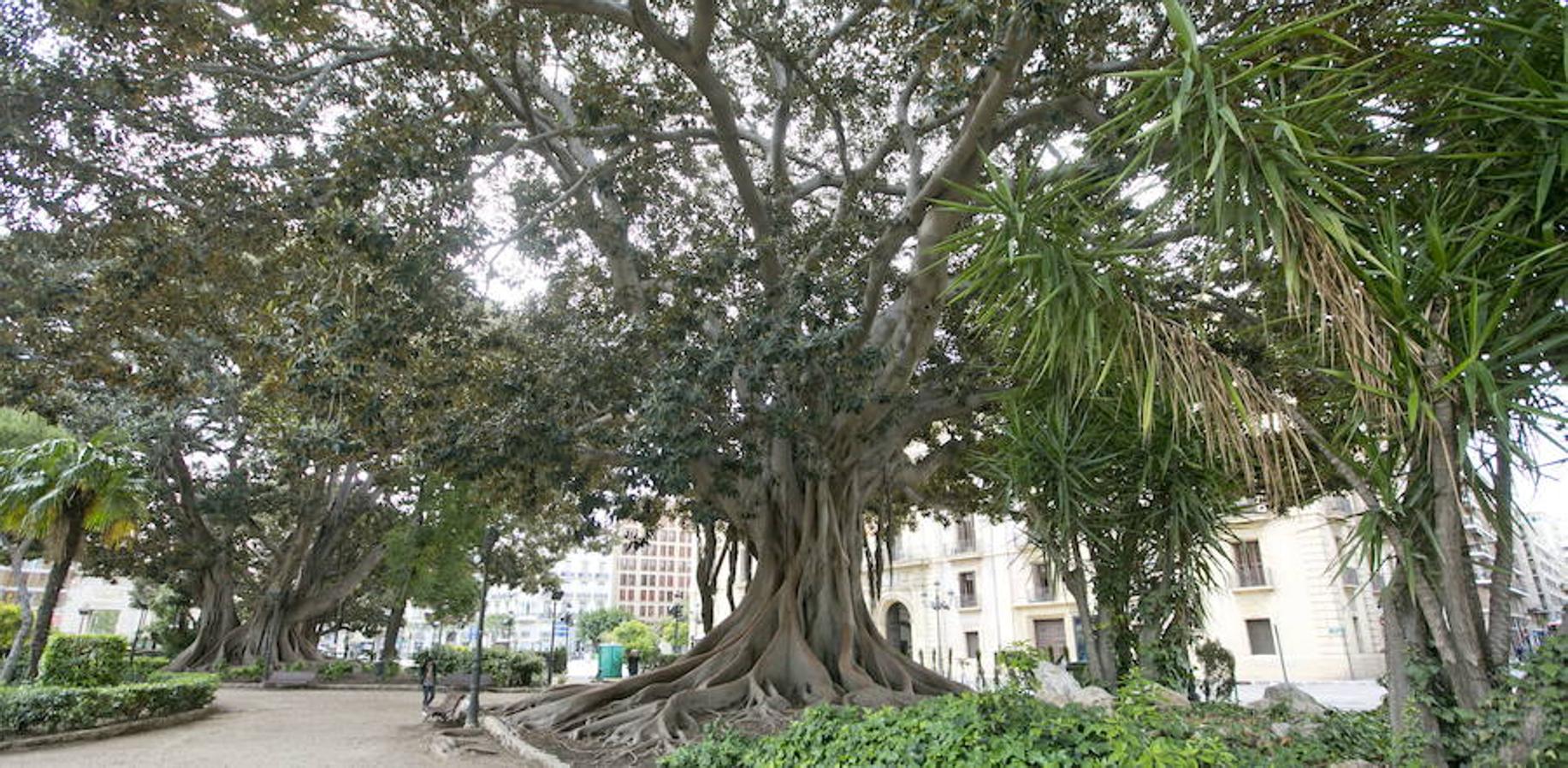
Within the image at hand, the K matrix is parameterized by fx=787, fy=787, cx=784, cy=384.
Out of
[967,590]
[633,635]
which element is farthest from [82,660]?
[633,635]

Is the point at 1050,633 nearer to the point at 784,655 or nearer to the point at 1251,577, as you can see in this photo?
the point at 1251,577

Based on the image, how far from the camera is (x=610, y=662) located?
68.9 feet

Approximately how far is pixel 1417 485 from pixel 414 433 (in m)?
9.24

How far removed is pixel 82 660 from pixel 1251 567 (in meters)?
26.7

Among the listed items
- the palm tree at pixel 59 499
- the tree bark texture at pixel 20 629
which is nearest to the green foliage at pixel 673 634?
the tree bark texture at pixel 20 629

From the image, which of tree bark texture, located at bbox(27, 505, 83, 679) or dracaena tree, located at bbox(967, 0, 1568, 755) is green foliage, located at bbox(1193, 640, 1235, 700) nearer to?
dracaena tree, located at bbox(967, 0, 1568, 755)

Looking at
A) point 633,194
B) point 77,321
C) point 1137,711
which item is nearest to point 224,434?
point 77,321

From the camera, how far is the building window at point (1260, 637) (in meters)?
23.1

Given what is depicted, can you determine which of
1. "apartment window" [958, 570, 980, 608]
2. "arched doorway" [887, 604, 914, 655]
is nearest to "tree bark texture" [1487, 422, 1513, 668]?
"apartment window" [958, 570, 980, 608]

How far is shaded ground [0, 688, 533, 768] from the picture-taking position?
7.44m

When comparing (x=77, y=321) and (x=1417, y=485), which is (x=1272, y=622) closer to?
(x=1417, y=485)

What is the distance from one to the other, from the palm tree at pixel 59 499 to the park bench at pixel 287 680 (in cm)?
711

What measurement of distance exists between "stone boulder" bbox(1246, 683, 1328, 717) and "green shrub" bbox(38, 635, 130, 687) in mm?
12633

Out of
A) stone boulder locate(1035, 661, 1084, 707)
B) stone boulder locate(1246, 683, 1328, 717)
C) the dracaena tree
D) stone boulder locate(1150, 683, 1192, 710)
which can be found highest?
the dracaena tree
